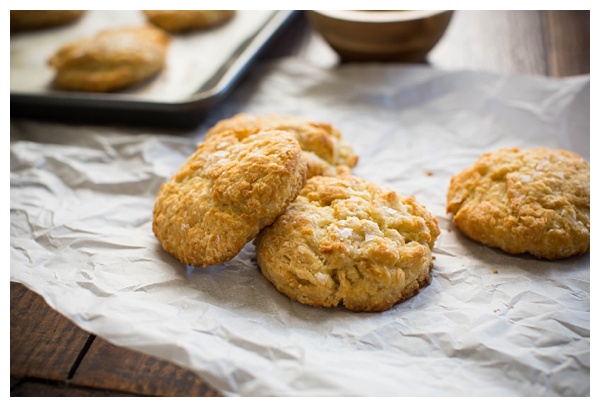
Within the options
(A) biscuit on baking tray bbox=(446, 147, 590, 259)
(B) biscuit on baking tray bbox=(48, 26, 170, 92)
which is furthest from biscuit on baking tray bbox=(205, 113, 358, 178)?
(B) biscuit on baking tray bbox=(48, 26, 170, 92)

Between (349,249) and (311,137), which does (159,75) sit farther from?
(349,249)

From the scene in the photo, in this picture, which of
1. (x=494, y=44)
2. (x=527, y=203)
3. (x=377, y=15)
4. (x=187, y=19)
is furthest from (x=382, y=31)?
(x=527, y=203)

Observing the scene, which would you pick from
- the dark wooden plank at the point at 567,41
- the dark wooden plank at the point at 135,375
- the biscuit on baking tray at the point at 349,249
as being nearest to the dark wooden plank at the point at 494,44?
the dark wooden plank at the point at 567,41

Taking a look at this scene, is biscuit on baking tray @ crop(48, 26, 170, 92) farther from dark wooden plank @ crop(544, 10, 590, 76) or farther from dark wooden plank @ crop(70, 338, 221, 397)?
dark wooden plank @ crop(544, 10, 590, 76)

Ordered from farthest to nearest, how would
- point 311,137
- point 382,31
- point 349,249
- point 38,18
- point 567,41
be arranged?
point 38,18 < point 567,41 < point 382,31 < point 311,137 < point 349,249

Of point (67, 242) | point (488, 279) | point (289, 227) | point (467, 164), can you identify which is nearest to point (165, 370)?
point (289, 227)

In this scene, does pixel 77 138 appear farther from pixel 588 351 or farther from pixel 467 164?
pixel 588 351
